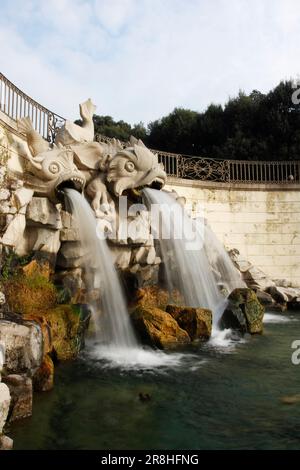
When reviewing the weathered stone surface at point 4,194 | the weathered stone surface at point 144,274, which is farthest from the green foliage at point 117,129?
the weathered stone surface at point 4,194

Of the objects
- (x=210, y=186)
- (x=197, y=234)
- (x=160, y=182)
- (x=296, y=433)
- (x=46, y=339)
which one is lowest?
(x=296, y=433)

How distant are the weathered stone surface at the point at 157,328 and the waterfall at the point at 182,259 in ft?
6.17

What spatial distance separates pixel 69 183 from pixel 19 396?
465cm

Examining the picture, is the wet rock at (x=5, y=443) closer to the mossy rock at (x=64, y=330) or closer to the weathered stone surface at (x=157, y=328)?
the mossy rock at (x=64, y=330)

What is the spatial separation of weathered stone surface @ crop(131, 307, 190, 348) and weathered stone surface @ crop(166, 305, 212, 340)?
186 millimetres

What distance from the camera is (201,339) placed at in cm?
737

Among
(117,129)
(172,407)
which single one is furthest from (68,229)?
(117,129)

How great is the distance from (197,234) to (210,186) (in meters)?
5.48

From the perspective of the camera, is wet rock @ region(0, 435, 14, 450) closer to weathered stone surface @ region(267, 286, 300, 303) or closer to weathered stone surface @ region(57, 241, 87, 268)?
weathered stone surface @ region(57, 241, 87, 268)

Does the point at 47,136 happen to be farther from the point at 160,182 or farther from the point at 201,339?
the point at 201,339

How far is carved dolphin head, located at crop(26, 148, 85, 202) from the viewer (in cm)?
739

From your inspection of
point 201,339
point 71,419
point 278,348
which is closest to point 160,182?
point 201,339

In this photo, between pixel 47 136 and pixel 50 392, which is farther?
pixel 47 136

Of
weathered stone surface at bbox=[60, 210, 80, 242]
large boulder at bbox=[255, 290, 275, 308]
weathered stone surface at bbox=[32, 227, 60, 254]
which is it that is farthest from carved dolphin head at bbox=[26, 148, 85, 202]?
large boulder at bbox=[255, 290, 275, 308]
